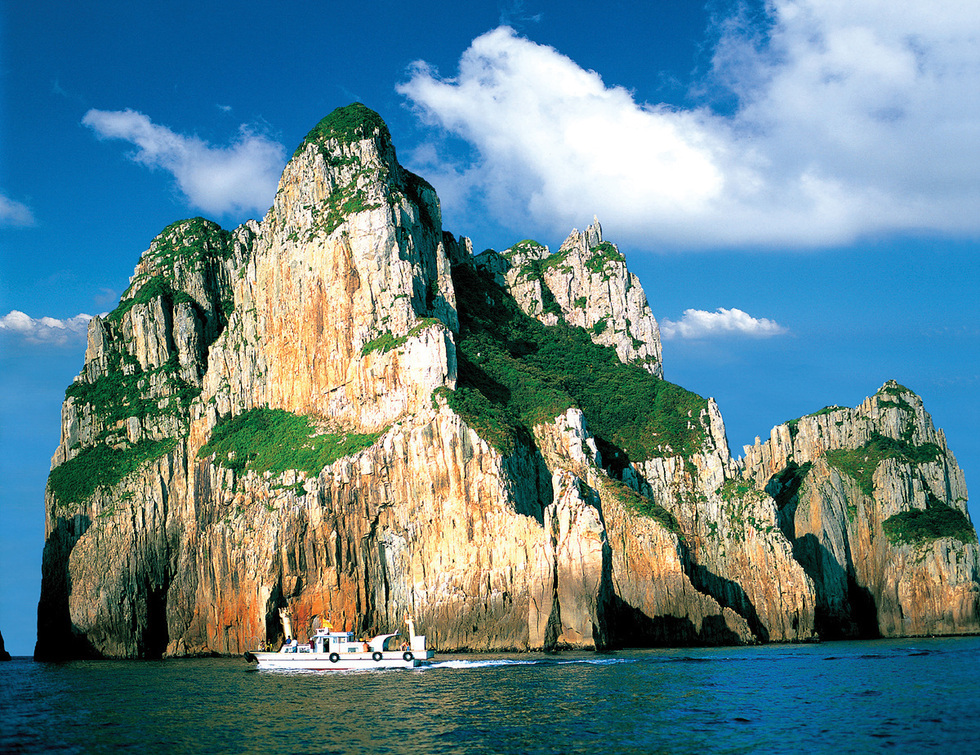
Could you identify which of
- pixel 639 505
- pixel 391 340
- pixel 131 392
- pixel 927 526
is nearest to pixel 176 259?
pixel 131 392

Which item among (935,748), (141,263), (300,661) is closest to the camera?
(935,748)

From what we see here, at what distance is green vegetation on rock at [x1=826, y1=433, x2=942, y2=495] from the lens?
15238 cm

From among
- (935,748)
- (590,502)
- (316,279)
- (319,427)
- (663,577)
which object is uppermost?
(316,279)

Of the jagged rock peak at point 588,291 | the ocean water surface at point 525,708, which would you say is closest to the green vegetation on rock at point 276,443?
the ocean water surface at point 525,708

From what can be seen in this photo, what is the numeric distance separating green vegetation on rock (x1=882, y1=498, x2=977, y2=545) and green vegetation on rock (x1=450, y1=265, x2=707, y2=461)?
32.1m

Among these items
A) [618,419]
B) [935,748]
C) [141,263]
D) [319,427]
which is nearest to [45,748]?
[935,748]

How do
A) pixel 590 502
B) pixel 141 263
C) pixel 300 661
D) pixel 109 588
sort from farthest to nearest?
pixel 141 263, pixel 109 588, pixel 590 502, pixel 300 661

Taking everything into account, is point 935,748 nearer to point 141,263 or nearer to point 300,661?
point 300,661

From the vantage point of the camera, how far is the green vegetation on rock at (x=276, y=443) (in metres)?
121

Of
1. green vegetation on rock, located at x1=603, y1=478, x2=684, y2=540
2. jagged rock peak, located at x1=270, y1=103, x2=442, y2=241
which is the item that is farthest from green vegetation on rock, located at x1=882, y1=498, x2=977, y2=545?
jagged rock peak, located at x1=270, y1=103, x2=442, y2=241

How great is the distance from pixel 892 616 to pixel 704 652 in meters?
52.9

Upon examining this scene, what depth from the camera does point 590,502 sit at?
383 ft

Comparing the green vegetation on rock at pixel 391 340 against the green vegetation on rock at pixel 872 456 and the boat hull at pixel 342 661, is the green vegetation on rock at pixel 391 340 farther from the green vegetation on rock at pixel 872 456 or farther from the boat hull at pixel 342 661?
the green vegetation on rock at pixel 872 456

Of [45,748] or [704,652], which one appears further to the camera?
[704,652]
